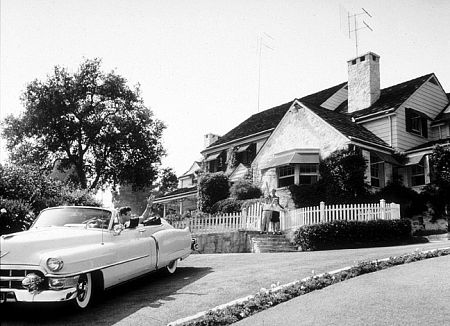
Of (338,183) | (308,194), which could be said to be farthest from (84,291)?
(308,194)

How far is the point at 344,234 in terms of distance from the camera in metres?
16.5

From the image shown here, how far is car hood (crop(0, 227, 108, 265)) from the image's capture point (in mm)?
6320

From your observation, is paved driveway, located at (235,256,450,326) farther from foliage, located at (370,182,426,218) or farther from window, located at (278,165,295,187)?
window, located at (278,165,295,187)

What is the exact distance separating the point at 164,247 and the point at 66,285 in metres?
3.30

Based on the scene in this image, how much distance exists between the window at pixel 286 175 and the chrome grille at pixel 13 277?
800 inches

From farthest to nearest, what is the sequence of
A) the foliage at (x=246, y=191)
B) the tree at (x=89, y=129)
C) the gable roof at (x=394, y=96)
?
the tree at (x=89, y=129)
the foliage at (x=246, y=191)
the gable roof at (x=394, y=96)

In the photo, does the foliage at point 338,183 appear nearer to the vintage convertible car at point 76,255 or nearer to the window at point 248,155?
the window at point 248,155

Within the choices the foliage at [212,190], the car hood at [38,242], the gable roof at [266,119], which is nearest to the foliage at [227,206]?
the foliage at [212,190]

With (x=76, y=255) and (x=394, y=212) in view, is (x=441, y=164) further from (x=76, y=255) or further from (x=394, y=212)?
(x=76, y=255)

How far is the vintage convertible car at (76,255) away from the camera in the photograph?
6.24 meters

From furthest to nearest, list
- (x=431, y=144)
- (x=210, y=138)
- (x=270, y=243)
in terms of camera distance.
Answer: (x=210, y=138), (x=431, y=144), (x=270, y=243)

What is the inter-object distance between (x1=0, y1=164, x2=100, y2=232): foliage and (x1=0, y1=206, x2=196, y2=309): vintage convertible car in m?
5.00

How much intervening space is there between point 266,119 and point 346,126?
10.8 m

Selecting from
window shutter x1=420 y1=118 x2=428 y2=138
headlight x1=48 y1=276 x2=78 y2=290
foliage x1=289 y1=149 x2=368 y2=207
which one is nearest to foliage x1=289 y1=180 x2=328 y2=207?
foliage x1=289 y1=149 x2=368 y2=207
